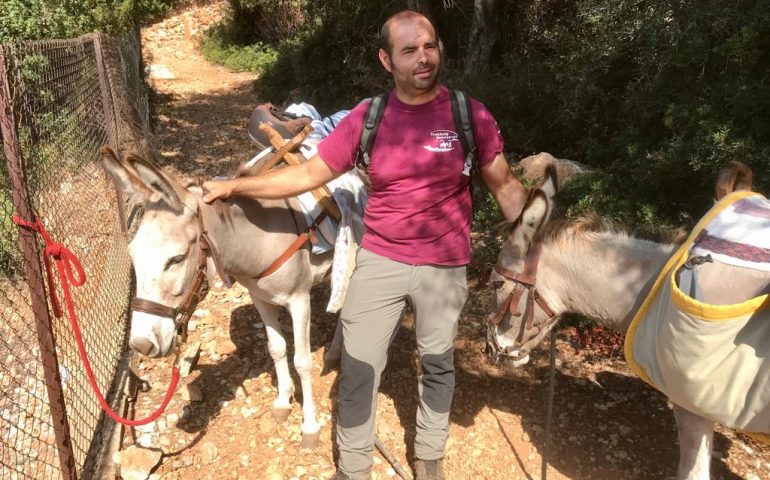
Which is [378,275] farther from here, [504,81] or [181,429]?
[504,81]

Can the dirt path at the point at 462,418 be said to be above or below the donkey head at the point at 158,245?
below

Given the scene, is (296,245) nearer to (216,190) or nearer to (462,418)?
(216,190)

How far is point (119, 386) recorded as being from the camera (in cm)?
378

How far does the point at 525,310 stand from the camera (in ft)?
8.47

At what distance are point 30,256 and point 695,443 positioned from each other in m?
3.12

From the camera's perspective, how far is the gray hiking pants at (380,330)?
2551 mm

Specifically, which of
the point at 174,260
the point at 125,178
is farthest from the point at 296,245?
the point at 125,178

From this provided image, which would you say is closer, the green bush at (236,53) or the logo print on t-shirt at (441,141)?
the logo print on t-shirt at (441,141)

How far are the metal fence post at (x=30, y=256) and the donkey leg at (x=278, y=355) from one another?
115 centimetres

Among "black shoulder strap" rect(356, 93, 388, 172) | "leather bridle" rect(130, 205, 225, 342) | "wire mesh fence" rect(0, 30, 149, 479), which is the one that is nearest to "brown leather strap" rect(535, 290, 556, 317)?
"black shoulder strap" rect(356, 93, 388, 172)

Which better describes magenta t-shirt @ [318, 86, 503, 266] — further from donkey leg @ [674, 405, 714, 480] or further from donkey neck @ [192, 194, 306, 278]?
donkey leg @ [674, 405, 714, 480]

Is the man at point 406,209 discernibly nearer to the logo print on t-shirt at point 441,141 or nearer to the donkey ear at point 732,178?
the logo print on t-shirt at point 441,141

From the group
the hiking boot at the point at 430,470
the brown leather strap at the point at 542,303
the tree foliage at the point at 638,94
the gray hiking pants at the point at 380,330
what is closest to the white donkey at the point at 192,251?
the gray hiking pants at the point at 380,330

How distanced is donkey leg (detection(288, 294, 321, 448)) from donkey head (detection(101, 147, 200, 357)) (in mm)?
837
